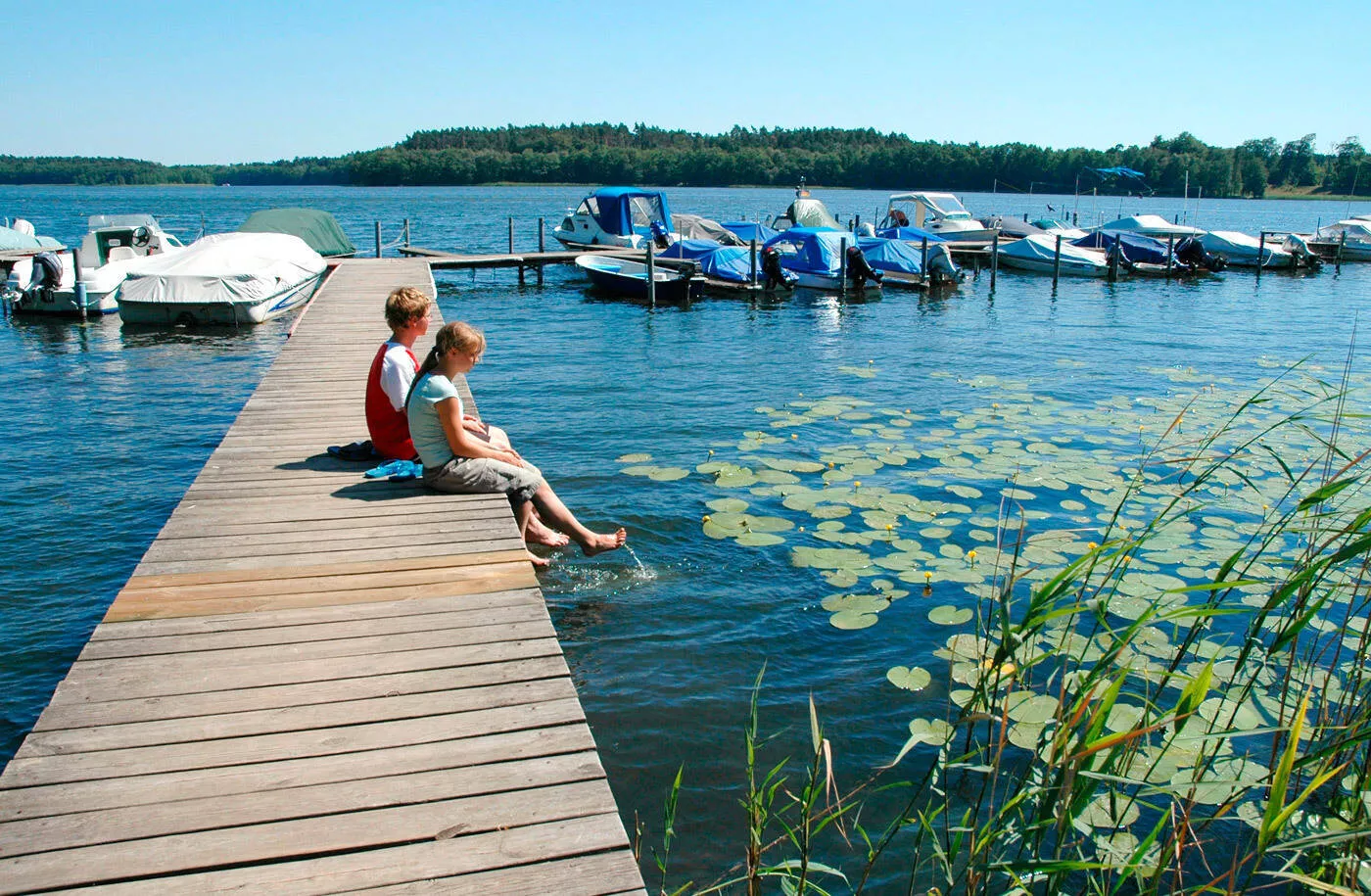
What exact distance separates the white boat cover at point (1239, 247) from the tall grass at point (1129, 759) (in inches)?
1260

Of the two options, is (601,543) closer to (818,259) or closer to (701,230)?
(818,259)

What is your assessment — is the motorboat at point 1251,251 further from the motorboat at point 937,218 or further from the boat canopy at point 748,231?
the boat canopy at point 748,231

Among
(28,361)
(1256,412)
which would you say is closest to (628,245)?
(28,361)

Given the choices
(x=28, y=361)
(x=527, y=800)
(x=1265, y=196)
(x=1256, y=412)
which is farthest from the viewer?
(x=1265, y=196)

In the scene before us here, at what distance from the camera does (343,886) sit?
2.59 m

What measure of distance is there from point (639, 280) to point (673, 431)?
1323cm

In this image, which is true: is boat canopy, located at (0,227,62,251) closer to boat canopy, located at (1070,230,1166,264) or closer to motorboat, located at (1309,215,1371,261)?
boat canopy, located at (1070,230,1166,264)

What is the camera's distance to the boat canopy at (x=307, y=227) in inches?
1011

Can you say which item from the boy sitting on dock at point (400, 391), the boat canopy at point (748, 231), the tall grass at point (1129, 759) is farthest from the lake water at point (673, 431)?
the boat canopy at point (748, 231)

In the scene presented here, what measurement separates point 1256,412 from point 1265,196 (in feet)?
417

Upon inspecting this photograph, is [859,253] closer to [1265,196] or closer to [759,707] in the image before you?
[759,707]

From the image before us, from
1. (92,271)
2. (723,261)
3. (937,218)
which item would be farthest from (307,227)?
(937,218)

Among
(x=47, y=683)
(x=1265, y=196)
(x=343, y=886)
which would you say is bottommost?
(x=47, y=683)

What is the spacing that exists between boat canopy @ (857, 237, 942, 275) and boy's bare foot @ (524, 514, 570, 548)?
21716 mm
